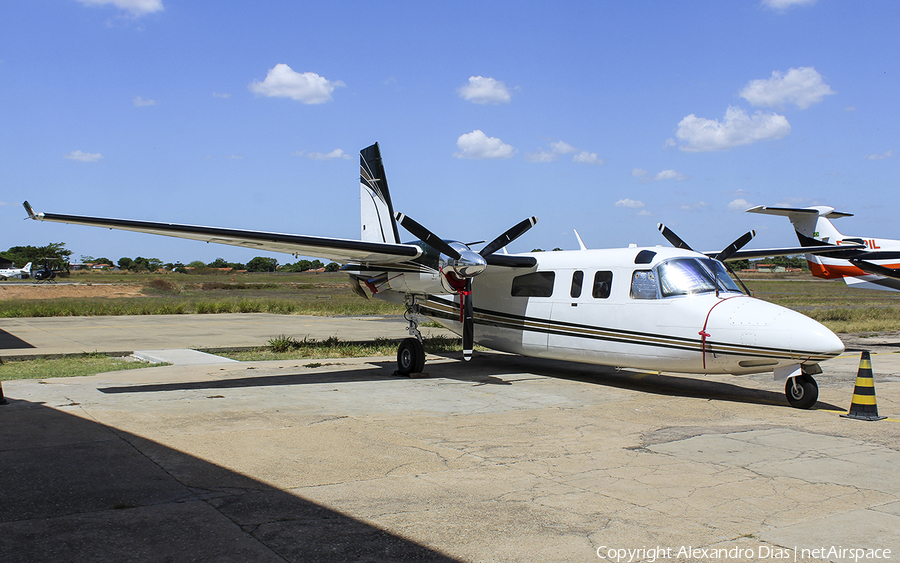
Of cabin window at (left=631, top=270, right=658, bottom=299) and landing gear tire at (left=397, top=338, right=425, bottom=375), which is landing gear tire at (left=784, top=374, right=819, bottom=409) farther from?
landing gear tire at (left=397, top=338, right=425, bottom=375)

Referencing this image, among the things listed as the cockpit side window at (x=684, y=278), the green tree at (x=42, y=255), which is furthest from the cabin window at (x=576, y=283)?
the green tree at (x=42, y=255)

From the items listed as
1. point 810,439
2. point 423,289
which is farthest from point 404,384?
point 810,439

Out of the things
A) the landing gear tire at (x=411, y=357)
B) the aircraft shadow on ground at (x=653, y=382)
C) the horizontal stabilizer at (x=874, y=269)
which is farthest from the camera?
the horizontal stabilizer at (x=874, y=269)

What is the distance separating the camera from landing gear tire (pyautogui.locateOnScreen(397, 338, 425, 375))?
13.1 meters

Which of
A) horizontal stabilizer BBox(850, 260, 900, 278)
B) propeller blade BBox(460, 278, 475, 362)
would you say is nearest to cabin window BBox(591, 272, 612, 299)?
propeller blade BBox(460, 278, 475, 362)

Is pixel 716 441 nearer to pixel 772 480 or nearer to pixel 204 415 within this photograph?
pixel 772 480

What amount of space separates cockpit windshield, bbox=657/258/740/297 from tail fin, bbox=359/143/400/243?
6.82m

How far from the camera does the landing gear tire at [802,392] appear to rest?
9.70 m

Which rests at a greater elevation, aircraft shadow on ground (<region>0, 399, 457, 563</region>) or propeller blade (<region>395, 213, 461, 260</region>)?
propeller blade (<region>395, 213, 461, 260</region>)

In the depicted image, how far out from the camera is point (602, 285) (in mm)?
11891

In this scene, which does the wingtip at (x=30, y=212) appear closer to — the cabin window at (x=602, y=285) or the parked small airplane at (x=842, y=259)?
the cabin window at (x=602, y=285)

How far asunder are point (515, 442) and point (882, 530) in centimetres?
379

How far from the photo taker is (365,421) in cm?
875

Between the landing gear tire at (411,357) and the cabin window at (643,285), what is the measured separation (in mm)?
4381
